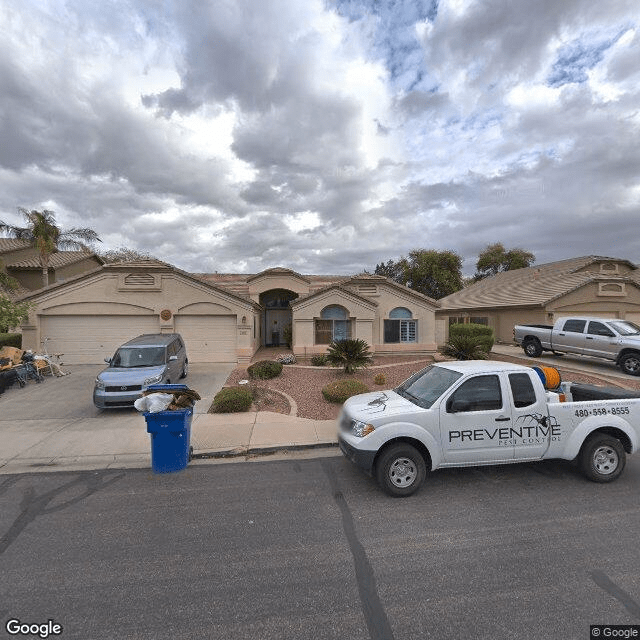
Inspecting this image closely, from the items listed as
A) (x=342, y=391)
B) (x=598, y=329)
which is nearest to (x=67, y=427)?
(x=342, y=391)

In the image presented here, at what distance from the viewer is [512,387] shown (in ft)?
16.2

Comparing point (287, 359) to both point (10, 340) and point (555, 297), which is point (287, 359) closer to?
point (10, 340)

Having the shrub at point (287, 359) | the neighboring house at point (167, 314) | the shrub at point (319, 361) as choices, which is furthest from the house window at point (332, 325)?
the shrub at point (287, 359)

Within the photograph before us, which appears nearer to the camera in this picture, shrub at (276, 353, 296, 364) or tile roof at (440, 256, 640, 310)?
shrub at (276, 353, 296, 364)

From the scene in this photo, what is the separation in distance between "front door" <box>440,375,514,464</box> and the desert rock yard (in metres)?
3.87

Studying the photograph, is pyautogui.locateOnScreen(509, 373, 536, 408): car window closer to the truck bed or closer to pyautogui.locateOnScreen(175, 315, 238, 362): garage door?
the truck bed

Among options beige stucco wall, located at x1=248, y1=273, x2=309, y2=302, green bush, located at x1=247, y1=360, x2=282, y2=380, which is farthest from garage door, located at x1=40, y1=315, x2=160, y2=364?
beige stucco wall, located at x1=248, y1=273, x2=309, y2=302

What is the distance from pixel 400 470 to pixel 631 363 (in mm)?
12947

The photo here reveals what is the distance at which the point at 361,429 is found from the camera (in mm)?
4746

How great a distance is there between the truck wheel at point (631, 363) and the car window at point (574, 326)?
6.16 feet

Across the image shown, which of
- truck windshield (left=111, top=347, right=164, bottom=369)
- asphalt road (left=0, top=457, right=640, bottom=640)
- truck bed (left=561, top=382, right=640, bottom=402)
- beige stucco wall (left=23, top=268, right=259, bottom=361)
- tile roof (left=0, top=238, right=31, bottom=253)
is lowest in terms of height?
asphalt road (left=0, top=457, right=640, bottom=640)

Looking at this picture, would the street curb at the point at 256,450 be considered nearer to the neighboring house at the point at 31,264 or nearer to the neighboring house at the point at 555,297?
the neighboring house at the point at 555,297

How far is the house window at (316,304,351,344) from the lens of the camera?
54.3ft

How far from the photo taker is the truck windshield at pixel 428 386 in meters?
5.01
